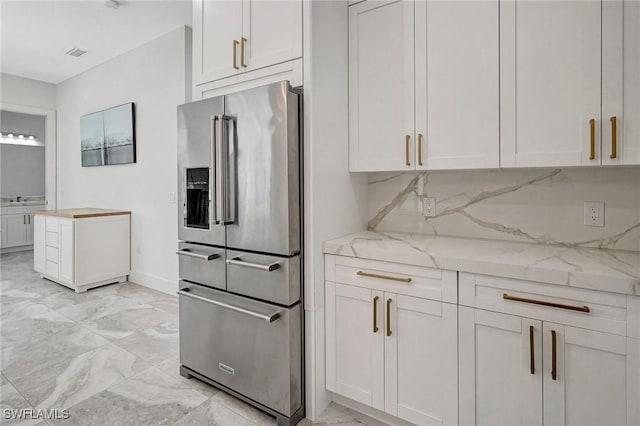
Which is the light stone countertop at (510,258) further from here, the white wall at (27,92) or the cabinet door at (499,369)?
the white wall at (27,92)

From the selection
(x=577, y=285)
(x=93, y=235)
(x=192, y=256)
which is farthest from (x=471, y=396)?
(x=93, y=235)

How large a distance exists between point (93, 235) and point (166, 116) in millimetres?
1659

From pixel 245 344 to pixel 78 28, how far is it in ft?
12.6

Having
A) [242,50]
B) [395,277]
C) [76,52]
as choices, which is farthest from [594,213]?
[76,52]

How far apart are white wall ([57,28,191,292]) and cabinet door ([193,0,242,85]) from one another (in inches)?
61.0

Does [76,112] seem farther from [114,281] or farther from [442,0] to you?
[442,0]

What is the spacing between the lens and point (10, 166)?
692cm

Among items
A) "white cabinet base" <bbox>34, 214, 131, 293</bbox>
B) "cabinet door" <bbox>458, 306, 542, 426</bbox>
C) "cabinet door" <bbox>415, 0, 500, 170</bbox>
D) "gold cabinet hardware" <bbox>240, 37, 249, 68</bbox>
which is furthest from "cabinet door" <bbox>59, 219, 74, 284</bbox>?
"cabinet door" <bbox>458, 306, 542, 426</bbox>

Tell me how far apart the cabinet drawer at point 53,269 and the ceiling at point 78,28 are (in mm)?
2597

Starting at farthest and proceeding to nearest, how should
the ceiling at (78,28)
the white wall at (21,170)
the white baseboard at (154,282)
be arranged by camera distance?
the white wall at (21,170) → the white baseboard at (154,282) → the ceiling at (78,28)

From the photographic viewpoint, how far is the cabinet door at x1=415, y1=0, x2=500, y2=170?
1686 mm

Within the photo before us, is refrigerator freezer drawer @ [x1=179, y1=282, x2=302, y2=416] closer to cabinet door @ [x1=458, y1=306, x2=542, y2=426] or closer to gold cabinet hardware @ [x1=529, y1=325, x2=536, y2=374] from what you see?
cabinet door @ [x1=458, y1=306, x2=542, y2=426]

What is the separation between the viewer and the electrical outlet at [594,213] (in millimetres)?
1719

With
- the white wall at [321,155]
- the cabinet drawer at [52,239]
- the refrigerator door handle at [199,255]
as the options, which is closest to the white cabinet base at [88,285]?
the cabinet drawer at [52,239]
